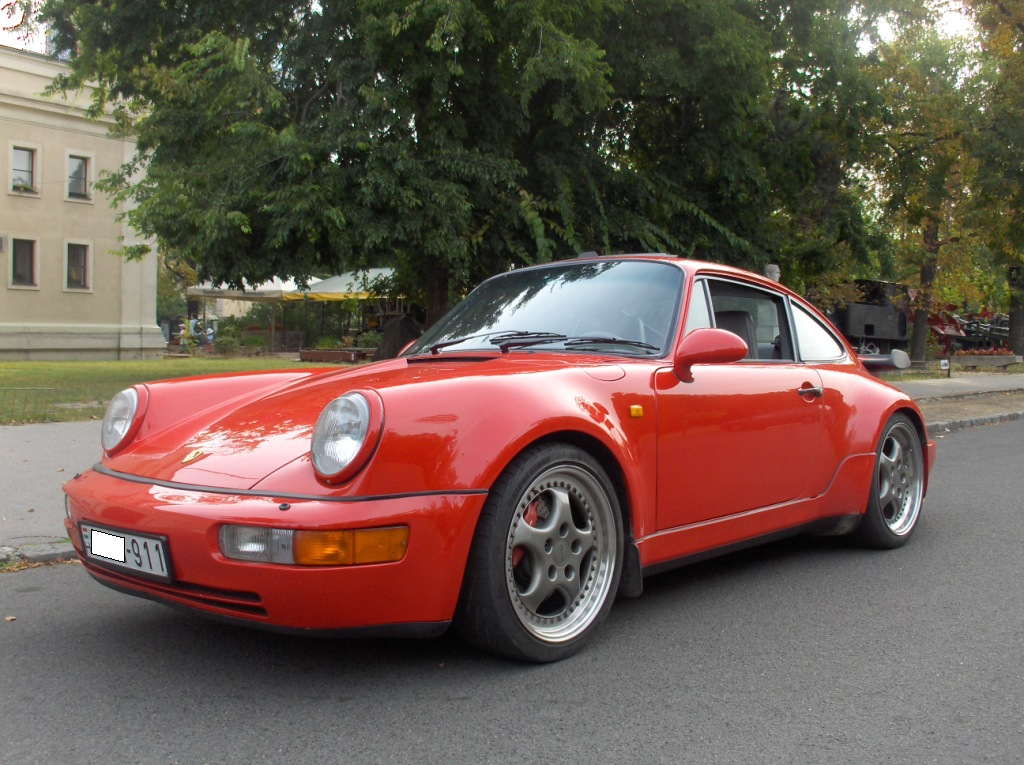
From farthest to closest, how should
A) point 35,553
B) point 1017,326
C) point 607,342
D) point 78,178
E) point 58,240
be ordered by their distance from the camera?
1. point 1017,326
2. point 78,178
3. point 58,240
4. point 35,553
5. point 607,342

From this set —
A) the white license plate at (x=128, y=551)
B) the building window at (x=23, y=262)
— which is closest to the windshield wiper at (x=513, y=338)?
the white license plate at (x=128, y=551)

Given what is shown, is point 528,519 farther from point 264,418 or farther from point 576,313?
point 576,313

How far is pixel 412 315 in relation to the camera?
690 inches

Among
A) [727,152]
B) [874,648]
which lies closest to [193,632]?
[874,648]

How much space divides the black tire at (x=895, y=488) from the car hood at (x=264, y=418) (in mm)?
2122

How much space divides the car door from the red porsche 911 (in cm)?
1

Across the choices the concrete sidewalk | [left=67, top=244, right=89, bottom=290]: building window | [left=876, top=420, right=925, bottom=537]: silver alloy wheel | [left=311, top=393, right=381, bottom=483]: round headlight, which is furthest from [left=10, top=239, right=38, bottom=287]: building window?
[left=311, top=393, right=381, bottom=483]: round headlight

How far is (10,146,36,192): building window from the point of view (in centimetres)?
2994

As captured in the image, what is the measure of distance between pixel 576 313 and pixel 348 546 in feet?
5.74

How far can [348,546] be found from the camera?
2.86m

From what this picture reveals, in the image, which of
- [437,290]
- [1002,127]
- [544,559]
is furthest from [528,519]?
[1002,127]

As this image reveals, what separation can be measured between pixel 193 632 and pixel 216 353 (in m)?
28.8

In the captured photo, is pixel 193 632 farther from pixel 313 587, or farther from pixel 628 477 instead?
pixel 628 477

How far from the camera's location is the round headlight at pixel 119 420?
3.81 m
